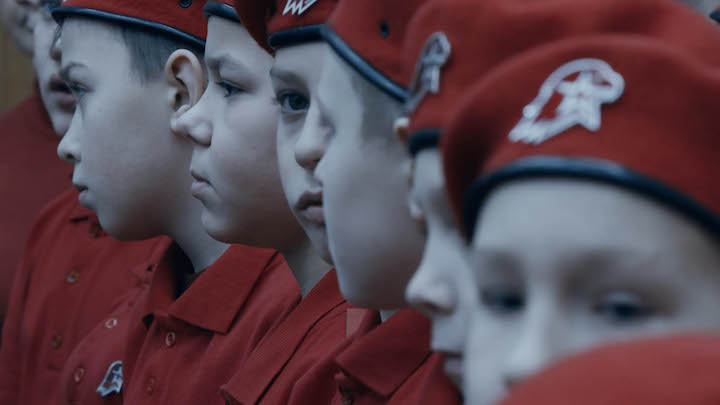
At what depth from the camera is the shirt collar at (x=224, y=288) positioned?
2027 millimetres

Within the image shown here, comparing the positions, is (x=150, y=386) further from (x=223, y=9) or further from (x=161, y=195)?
(x=223, y=9)

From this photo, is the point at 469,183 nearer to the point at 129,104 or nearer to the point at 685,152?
the point at 685,152

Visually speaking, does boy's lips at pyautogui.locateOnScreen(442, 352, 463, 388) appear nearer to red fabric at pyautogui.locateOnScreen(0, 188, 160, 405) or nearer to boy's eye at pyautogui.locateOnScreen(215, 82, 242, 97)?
boy's eye at pyautogui.locateOnScreen(215, 82, 242, 97)

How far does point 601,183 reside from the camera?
0.81 metres

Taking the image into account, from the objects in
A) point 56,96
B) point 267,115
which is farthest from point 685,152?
point 56,96

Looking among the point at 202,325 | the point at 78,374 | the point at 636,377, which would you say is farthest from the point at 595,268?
the point at 78,374

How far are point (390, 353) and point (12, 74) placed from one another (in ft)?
12.8

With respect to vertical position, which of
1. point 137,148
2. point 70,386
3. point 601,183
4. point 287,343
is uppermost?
point 601,183

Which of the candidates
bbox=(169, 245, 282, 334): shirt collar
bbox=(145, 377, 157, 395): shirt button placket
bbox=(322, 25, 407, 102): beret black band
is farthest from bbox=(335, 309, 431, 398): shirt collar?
bbox=(145, 377, 157, 395): shirt button placket

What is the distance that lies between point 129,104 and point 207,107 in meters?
0.32

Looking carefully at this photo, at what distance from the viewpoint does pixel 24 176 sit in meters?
3.40

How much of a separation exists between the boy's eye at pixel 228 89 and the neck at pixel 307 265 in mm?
261

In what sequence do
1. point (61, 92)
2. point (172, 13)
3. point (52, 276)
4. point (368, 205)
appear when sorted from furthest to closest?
point (61, 92) → point (52, 276) → point (172, 13) → point (368, 205)

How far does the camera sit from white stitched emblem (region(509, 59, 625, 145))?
846 millimetres
